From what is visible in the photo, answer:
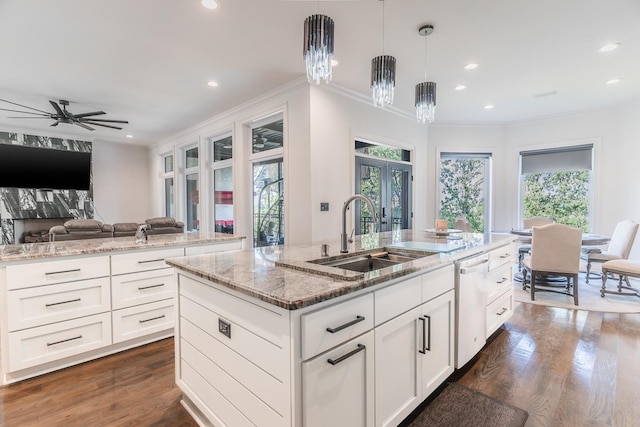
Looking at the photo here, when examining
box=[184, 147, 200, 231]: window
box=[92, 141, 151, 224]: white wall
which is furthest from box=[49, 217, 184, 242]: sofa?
box=[92, 141, 151, 224]: white wall

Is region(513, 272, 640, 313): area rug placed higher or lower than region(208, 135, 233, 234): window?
lower

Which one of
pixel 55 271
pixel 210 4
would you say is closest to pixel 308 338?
pixel 55 271

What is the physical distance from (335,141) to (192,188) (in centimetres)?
421

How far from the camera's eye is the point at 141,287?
2.52 metres

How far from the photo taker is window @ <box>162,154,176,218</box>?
7.55 metres

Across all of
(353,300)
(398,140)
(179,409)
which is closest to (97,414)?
(179,409)

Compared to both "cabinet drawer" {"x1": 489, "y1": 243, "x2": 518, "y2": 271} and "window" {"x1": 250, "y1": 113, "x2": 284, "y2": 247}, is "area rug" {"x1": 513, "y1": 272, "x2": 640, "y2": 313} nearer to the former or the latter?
"cabinet drawer" {"x1": 489, "y1": 243, "x2": 518, "y2": 271}

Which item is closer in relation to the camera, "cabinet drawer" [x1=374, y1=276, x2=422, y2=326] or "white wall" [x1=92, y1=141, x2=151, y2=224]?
"cabinet drawer" [x1=374, y1=276, x2=422, y2=326]

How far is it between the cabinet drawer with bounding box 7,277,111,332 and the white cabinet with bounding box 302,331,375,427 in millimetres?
2077

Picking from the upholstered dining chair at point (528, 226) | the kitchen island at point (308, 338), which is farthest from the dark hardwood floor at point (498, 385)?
the upholstered dining chair at point (528, 226)

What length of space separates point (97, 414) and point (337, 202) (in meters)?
3.25

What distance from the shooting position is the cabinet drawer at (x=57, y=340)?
2.02 meters

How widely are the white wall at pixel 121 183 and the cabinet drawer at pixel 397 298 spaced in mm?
8310

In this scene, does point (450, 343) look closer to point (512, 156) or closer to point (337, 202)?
point (337, 202)
